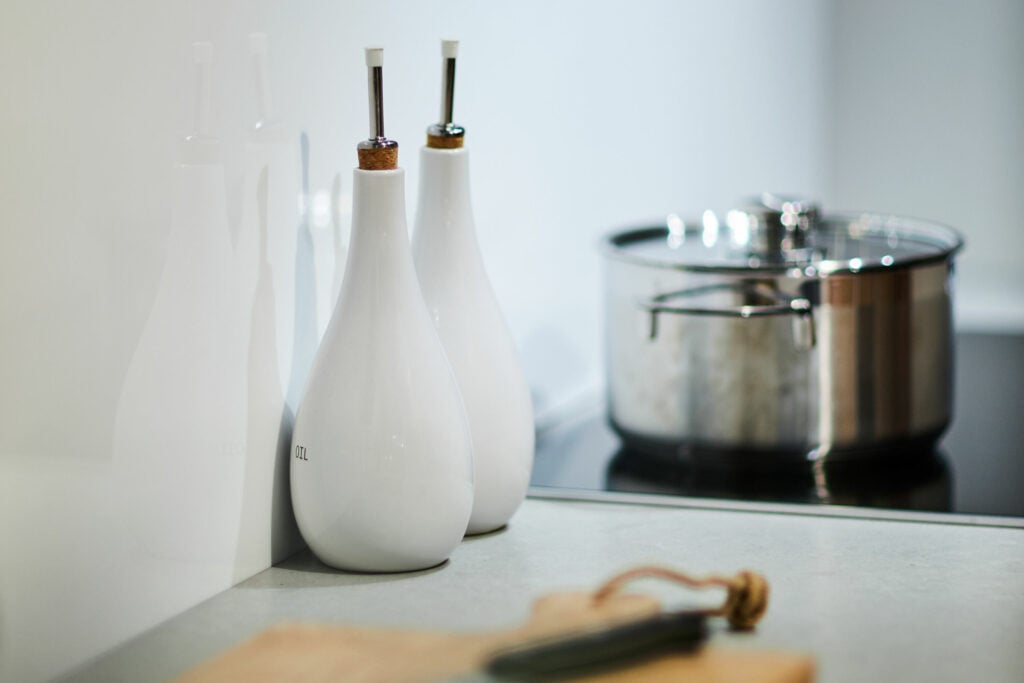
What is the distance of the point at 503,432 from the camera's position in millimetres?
878

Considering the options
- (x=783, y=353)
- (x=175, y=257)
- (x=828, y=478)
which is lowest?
(x=828, y=478)

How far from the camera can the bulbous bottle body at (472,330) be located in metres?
0.86

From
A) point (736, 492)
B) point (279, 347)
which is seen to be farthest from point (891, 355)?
point (279, 347)

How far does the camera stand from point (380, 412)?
76cm

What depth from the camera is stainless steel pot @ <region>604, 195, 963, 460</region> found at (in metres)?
1.06

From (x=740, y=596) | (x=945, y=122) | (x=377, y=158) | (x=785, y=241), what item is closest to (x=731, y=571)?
(x=740, y=596)

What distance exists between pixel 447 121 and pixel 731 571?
339 mm

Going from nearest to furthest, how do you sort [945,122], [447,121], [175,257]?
[175,257], [447,121], [945,122]

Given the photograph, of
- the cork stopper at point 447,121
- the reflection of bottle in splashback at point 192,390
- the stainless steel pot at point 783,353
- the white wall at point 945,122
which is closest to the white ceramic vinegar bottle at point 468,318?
the cork stopper at point 447,121

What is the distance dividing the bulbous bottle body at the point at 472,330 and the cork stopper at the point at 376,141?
8 centimetres

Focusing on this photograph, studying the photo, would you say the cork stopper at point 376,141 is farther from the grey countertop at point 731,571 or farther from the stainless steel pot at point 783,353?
the stainless steel pot at point 783,353

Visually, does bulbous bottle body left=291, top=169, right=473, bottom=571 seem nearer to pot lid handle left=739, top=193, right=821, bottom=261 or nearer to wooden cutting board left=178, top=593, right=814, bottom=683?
wooden cutting board left=178, top=593, right=814, bottom=683

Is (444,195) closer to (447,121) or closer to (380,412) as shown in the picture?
(447,121)

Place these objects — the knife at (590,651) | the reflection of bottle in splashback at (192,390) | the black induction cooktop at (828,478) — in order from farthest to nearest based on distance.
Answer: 1. the black induction cooktop at (828,478)
2. the reflection of bottle in splashback at (192,390)
3. the knife at (590,651)
